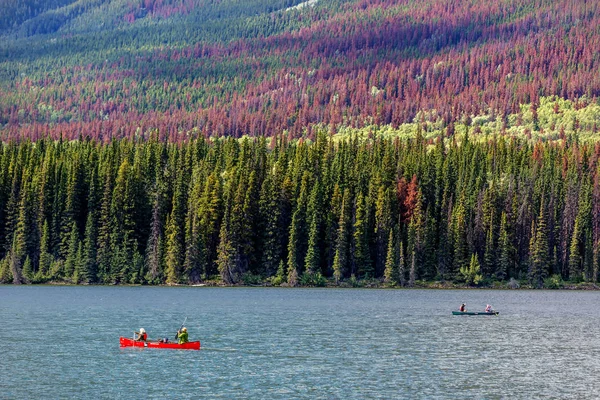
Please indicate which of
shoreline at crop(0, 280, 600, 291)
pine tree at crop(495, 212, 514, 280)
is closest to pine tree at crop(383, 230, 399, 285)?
shoreline at crop(0, 280, 600, 291)

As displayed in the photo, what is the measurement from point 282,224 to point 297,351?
310ft

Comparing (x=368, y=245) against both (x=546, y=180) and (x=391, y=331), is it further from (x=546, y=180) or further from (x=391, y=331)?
(x=391, y=331)

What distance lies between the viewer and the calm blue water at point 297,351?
2601 inches

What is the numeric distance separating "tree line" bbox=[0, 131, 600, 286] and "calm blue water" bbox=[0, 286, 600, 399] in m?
33.7

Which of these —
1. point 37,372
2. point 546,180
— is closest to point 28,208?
point 546,180

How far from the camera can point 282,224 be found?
577 feet

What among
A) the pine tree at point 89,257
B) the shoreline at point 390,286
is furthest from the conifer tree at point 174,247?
the pine tree at point 89,257

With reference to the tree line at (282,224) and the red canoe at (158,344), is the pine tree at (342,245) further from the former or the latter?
the red canoe at (158,344)

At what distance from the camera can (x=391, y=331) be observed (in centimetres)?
9756

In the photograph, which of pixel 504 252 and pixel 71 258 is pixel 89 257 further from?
→ pixel 504 252

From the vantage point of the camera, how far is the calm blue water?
66.1 meters

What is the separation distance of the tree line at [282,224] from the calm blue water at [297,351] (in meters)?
33.7

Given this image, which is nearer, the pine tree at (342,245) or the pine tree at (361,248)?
the pine tree at (342,245)

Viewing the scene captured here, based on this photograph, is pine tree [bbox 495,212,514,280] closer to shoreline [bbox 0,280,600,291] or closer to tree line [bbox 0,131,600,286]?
tree line [bbox 0,131,600,286]
